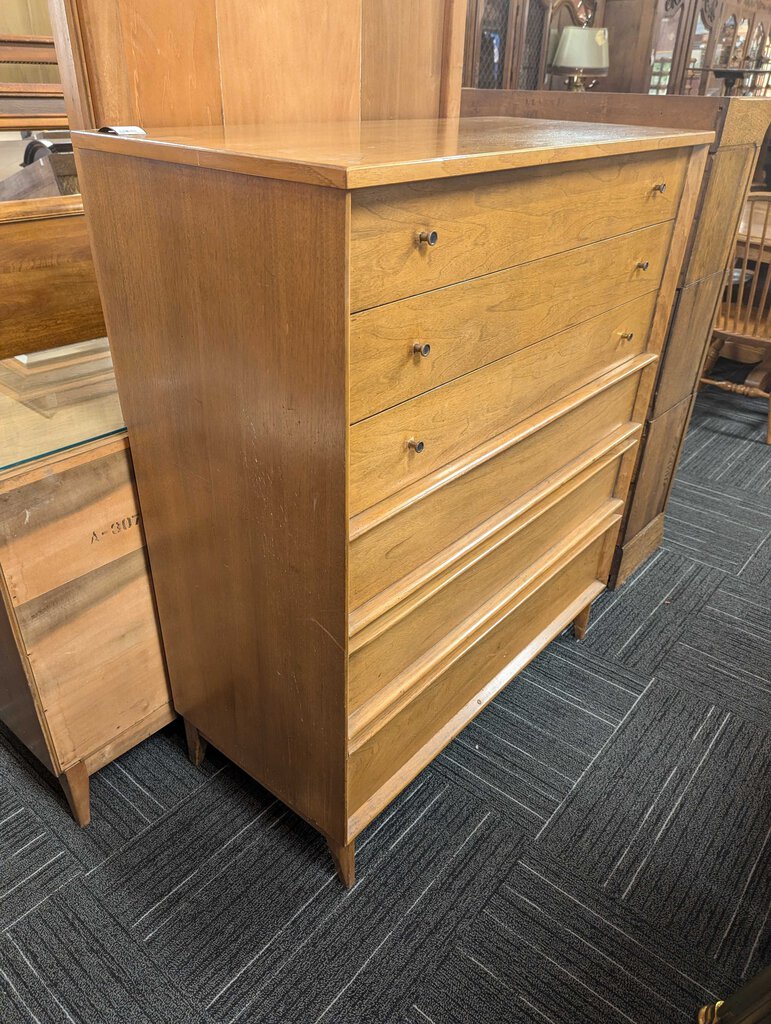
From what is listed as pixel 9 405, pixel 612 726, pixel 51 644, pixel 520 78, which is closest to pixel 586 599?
pixel 612 726

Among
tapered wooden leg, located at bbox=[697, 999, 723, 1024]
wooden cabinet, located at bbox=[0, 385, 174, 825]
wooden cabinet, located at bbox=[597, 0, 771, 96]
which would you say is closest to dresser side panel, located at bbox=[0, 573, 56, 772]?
wooden cabinet, located at bbox=[0, 385, 174, 825]

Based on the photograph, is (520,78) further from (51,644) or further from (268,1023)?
(268,1023)

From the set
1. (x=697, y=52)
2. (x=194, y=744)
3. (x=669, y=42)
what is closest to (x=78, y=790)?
(x=194, y=744)

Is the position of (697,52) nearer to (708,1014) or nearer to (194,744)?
(194,744)

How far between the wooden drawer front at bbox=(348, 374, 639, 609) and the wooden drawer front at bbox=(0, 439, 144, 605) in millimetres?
471

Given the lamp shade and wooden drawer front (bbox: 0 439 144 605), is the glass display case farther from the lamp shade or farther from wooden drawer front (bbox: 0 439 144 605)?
the lamp shade

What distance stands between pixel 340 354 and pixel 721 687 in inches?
57.4

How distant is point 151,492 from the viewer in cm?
121

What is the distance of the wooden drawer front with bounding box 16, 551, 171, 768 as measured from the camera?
3.94ft

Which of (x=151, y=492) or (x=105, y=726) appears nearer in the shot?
(x=151, y=492)

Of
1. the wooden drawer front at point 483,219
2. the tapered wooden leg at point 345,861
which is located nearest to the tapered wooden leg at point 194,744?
the tapered wooden leg at point 345,861

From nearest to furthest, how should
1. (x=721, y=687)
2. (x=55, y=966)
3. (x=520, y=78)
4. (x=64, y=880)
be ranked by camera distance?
1. (x=55, y=966)
2. (x=64, y=880)
3. (x=721, y=687)
4. (x=520, y=78)

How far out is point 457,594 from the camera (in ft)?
4.20

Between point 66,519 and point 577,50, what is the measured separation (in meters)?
3.55
